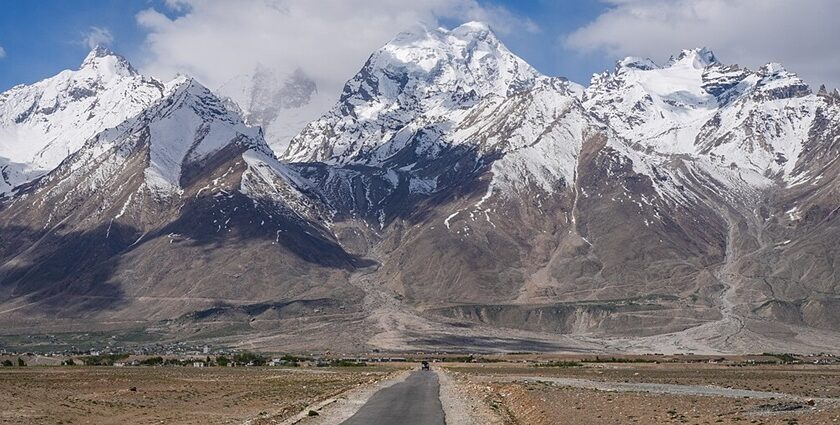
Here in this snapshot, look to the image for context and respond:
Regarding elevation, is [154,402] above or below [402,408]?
below

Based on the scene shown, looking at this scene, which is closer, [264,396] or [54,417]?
[54,417]

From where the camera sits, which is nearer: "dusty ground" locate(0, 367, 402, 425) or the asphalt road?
the asphalt road

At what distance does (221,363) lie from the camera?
18750 cm

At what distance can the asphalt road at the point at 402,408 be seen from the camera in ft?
179

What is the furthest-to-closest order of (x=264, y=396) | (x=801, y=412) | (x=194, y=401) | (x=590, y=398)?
(x=264, y=396), (x=194, y=401), (x=590, y=398), (x=801, y=412)

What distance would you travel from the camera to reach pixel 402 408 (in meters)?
63.3

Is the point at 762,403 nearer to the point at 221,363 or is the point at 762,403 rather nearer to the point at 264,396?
the point at 264,396

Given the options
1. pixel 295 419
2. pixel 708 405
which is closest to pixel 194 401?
pixel 295 419

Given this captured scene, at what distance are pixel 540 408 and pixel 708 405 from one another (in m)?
11.0

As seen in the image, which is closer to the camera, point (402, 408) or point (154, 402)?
point (402, 408)

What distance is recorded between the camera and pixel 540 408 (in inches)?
2415

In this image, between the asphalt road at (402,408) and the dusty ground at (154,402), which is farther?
the dusty ground at (154,402)

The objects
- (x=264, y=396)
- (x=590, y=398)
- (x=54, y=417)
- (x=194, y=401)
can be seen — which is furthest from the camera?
(x=264, y=396)

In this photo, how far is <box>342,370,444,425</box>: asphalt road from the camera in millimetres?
54594
